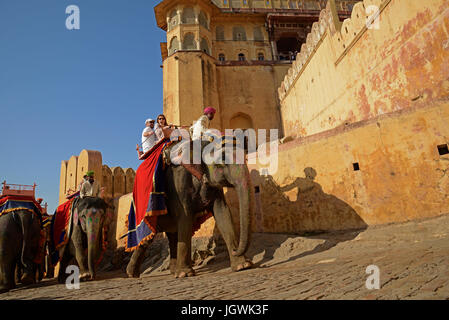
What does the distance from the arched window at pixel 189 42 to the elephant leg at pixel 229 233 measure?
622 inches

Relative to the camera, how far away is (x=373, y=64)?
9.70 meters

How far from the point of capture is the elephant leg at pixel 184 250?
5.00 meters

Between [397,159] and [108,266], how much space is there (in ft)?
30.4

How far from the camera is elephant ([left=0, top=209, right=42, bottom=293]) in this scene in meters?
5.59

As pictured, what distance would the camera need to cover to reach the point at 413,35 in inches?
312

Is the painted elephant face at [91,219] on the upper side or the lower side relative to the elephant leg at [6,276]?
upper

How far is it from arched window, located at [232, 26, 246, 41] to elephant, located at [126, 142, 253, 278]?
19.4 m

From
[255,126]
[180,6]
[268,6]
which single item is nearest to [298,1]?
[268,6]

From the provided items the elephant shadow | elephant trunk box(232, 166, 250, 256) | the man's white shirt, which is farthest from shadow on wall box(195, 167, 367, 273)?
the man's white shirt

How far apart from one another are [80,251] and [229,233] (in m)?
3.24

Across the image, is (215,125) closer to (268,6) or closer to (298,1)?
(268,6)

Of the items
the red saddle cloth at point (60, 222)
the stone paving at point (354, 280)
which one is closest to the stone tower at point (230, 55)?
the red saddle cloth at point (60, 222)

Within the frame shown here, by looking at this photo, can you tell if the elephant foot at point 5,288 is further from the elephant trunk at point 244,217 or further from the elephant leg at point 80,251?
the elephant trunk at point 244,217

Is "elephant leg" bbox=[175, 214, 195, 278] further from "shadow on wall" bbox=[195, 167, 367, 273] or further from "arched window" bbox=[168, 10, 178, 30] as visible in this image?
"arched window" bbox=[168, 10, 178, 30]
